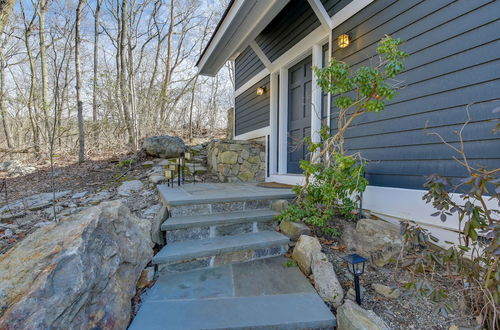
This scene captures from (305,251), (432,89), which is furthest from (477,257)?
(432,89)

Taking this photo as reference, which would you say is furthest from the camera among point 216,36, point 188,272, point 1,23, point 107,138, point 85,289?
point 107,138

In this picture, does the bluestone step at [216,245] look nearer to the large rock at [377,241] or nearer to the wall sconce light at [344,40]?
the large rock at [377,241]

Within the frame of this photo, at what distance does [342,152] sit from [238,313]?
1.55 meters

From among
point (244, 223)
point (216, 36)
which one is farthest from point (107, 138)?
point (244, 223)

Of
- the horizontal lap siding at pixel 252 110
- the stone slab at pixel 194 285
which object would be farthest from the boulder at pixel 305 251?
the horizontal lap siding at pixel 252 110

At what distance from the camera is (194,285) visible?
1814mm

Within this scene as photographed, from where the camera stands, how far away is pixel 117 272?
1613 millimetres

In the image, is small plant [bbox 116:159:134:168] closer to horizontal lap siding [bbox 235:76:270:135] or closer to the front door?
horizontal lap siding [bbox 235:76:270:135]

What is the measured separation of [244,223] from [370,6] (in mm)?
2638

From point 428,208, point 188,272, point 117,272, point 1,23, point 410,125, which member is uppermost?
point 1,23

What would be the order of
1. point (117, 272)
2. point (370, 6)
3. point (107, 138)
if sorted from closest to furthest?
1. point (117, 272)
2. point (370, 6)
3. point (107, 138)

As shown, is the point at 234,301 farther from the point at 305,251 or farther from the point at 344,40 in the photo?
the point at 344,40

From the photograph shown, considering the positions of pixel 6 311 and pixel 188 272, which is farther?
pixel 188 272

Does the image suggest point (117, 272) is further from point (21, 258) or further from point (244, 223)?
point (244, 223)
